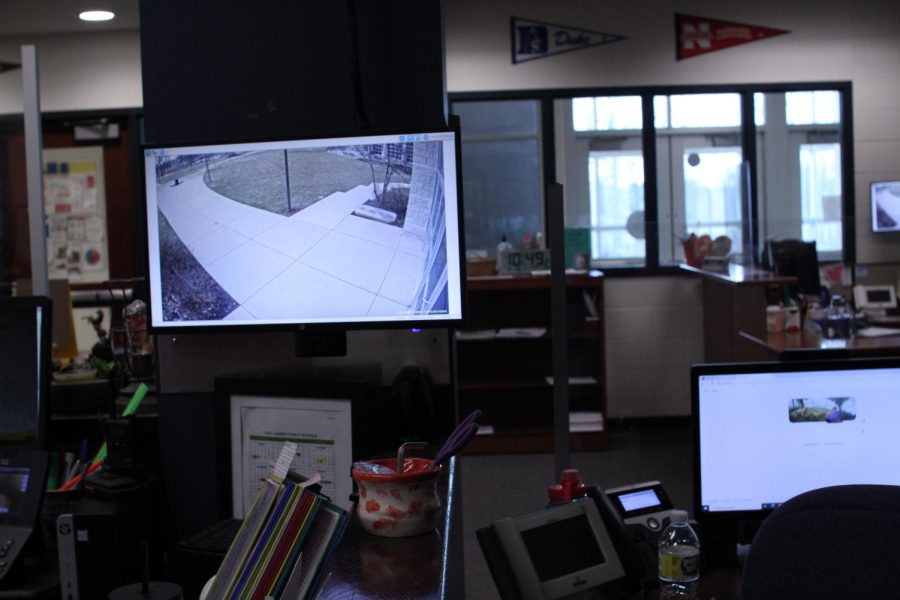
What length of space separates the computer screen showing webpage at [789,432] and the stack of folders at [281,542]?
987mm

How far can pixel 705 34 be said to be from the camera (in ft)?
A: 20.9

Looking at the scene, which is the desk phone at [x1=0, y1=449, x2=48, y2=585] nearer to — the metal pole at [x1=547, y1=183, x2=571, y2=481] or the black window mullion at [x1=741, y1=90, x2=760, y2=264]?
the metal pole at [x1=547, y1=183, x2=571, y2=481]

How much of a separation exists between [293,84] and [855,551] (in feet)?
4.61

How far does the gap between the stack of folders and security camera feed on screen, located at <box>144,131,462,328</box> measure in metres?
0.67

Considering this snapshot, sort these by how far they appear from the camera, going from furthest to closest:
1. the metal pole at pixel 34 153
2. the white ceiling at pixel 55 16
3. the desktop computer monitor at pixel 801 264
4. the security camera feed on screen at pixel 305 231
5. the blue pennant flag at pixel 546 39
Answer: the blue pennant flag at pixel 546 39
the white ceiling at pixel 55 16
the desktop computer monitor at pixel 801 264
the metal pole at pixel 34 153
the security camera feed on screen at pixel 305 231

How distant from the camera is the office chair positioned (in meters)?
1.17

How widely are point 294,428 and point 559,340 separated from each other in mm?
648

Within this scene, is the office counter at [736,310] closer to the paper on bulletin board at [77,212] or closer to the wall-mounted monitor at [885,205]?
the wall-mounted monitor at [885,205]

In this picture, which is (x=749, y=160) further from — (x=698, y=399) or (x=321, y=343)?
(x=321, y=343)

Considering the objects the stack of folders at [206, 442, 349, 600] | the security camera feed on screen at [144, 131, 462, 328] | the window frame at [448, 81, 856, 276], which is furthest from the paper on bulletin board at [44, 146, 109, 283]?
the stack of folders at [206, 442, 349, 600]

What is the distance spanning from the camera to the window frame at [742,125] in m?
6.37

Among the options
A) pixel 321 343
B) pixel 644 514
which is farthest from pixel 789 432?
pixel 321 343

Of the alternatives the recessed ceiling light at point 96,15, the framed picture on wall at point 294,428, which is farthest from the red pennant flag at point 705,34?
the framed picture on wall at point 294,428

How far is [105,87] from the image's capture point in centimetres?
637
